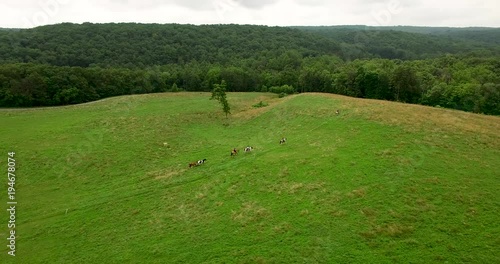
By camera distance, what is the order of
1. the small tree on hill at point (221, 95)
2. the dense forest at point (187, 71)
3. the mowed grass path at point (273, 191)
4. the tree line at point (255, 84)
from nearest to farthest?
the mowed grass path at point (273, 191), the small tree on hill at point (221, 95), the tree line at point (255, 84), the dense forest at point (187, 71)

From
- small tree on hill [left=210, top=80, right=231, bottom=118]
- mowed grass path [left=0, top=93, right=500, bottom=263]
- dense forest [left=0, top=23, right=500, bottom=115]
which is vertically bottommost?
mowed grass path [left=0, top=93, right=500, bottom=263]

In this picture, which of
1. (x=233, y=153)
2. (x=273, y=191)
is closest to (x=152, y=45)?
(x=233, y=153)

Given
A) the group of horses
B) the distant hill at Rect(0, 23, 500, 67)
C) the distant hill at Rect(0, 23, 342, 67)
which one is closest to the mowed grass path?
the group of horses

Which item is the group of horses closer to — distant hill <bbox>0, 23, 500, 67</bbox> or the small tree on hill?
the small tree on hill

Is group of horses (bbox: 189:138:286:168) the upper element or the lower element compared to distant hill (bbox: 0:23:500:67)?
lower

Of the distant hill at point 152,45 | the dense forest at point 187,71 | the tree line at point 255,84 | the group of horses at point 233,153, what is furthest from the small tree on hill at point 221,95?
the distant hill at point 152,45

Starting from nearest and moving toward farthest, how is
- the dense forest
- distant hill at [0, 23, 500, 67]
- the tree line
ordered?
the tree line → the dense forest → distant hill at [0, 23, 500, 67]

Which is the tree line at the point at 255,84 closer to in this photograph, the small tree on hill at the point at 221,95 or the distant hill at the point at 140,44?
the small tree on hill at the point at 221,95
